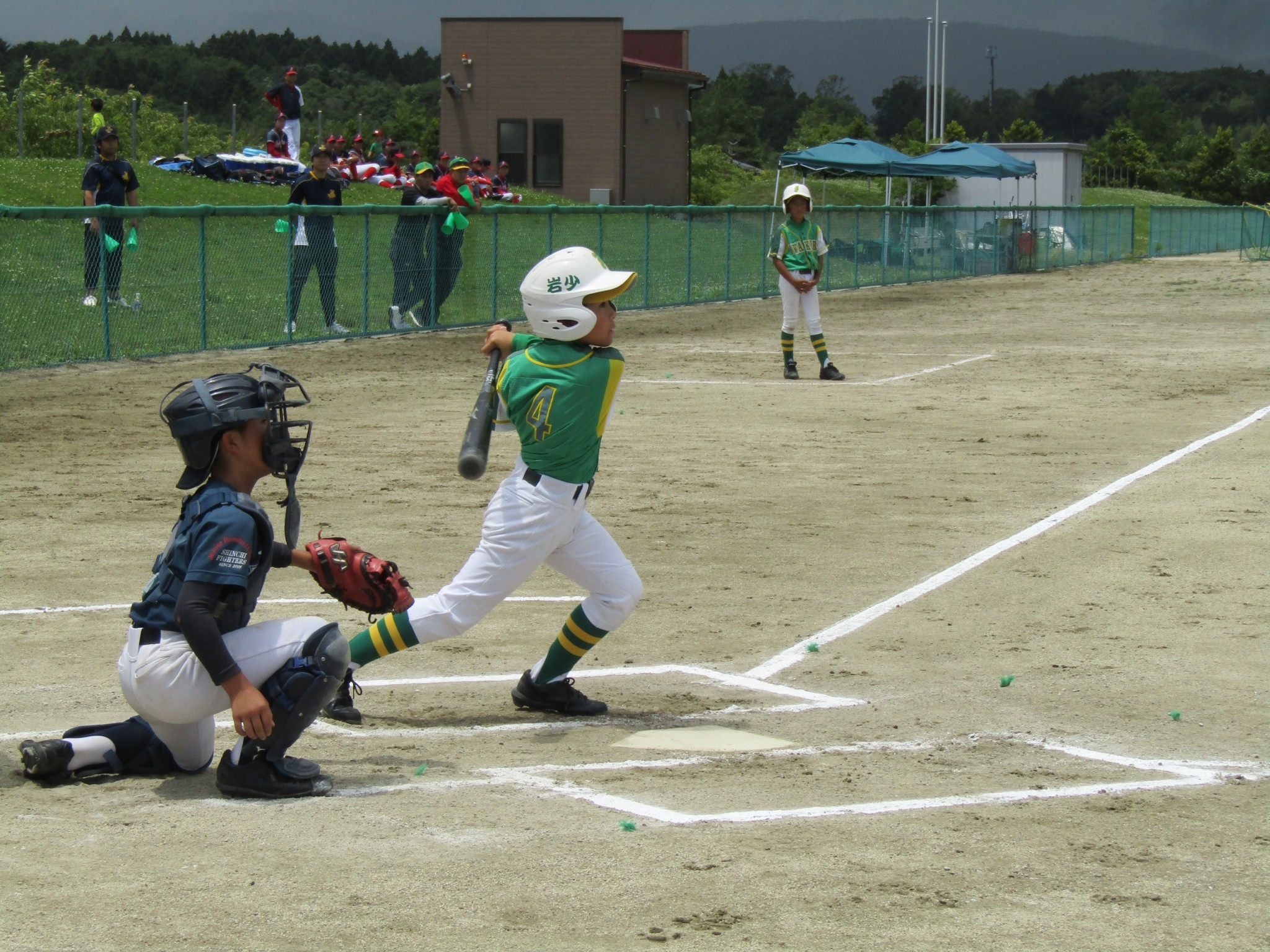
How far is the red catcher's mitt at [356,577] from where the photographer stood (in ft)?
16.9

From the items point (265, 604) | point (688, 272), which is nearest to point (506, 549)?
point (265, 604)

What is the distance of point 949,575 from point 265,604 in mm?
3531

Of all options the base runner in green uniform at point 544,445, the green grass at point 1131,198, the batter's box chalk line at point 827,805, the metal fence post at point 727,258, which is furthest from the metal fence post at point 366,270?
the green grass at point 1131,198

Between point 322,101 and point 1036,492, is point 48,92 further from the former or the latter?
point 322,101

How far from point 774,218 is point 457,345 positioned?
12.0 meters

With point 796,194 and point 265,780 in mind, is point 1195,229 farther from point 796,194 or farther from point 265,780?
point 265,780

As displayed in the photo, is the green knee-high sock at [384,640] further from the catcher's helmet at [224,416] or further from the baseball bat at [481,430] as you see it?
the catcher's helmet at [224,416]

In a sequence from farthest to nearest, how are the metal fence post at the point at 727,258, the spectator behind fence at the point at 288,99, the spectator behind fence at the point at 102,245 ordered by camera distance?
the spectator behind fence at the point at 288,99, the metal fence post at the point at 727,258, the spectator behind fence at the point at 102,245

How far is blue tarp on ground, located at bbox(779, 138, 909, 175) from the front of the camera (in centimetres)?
3656

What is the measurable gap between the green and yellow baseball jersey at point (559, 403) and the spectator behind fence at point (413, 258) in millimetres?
15206

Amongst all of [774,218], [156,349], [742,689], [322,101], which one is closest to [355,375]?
[156,349]

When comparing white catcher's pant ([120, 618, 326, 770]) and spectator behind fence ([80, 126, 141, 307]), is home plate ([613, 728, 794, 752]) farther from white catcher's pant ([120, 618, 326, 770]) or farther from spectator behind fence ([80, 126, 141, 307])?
spectator behind fence ([80, 126, 141, 307])

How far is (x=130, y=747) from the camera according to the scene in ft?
16.2

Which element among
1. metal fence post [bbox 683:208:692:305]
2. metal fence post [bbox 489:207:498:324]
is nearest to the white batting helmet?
metal fence post [bbox 489:207:498:324]
